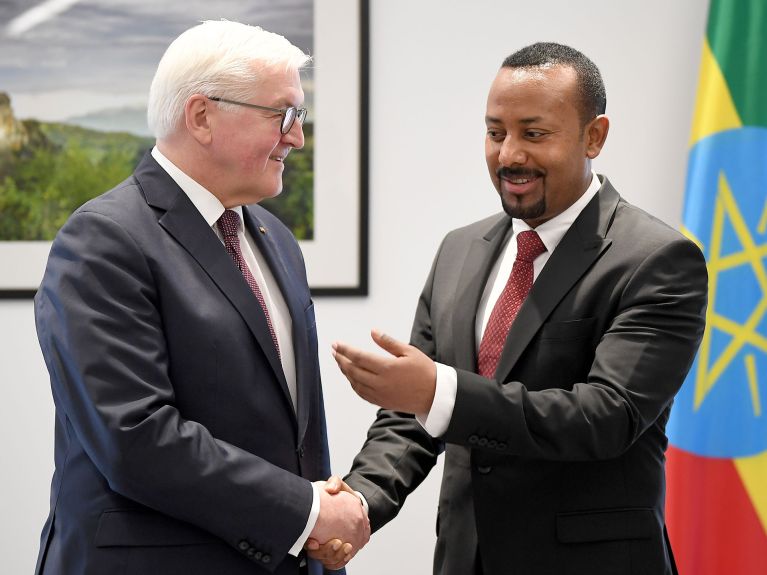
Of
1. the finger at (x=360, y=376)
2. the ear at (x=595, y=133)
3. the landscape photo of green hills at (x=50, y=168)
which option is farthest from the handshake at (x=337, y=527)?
the landscape photo of green hills at (x=50, y=168)

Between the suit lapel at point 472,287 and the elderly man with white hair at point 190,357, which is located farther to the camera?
the suit lapel at point 472,287

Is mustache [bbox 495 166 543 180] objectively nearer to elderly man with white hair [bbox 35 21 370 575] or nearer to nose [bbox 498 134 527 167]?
nose [bbox 498 134 527 167]

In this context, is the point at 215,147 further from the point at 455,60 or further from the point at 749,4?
the point at 749,4

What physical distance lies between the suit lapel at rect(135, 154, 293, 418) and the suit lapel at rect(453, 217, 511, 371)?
42 centimetres

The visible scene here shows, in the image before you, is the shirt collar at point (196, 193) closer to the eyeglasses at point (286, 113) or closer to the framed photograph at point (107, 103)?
the eyeglasses at point (286, 113)

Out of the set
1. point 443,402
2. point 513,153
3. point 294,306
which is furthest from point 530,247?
point 294,306

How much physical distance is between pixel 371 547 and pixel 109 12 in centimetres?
207

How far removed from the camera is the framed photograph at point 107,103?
314 centimetres

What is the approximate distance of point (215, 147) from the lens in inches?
73.8

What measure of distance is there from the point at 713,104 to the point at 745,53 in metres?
0.19

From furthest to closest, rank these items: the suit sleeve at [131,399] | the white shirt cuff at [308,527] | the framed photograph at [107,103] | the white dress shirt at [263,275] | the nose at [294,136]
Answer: the framed photograph at [107,103], the nose at [294,136], the white dress shirt at [263,275], the white shirt cuff at [308,527], the suit sleeve at [131,399]

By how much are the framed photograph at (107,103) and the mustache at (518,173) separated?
1241 millimetres

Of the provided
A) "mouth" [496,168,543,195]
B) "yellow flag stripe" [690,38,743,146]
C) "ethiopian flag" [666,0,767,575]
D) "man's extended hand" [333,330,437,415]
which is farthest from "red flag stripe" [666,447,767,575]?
"man's extended hand" [333,330,437,415]

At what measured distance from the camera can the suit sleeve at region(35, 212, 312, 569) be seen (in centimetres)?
160
